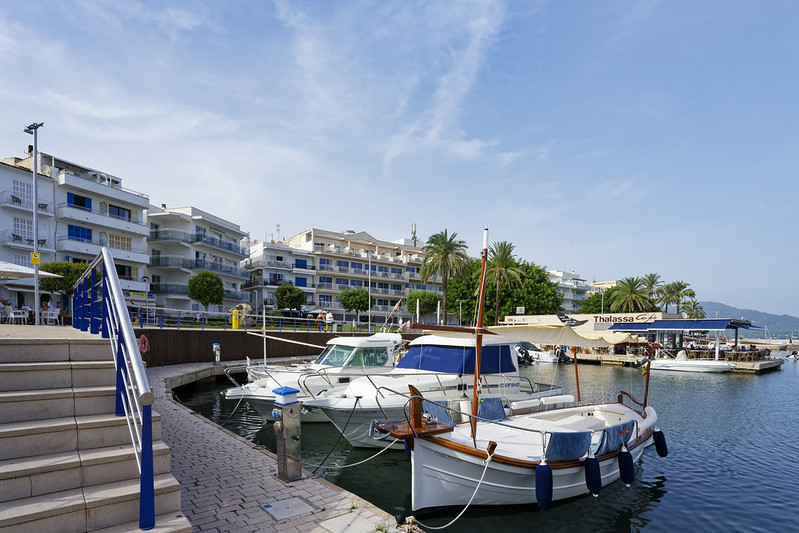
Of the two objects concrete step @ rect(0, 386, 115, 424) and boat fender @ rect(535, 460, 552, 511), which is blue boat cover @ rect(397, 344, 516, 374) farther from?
concrete step @ rect(0, 386, 115, 424)

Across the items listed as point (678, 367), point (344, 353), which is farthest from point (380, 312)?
point (344, 353)

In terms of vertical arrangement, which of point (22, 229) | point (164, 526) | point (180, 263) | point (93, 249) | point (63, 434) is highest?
point (22, 229)

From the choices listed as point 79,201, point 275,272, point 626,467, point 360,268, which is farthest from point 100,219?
point 626,467

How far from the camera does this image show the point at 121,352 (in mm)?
4961

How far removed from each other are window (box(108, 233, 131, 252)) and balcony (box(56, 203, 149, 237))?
3.15 feet

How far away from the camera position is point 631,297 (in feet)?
211

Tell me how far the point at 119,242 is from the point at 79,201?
15.6 ft

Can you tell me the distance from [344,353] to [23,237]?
31.9 metres

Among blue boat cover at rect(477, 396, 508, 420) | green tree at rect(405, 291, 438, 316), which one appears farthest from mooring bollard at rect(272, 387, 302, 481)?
green tree at rect(405, 291, 438, 316)

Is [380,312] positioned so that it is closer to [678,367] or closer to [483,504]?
[678,367]

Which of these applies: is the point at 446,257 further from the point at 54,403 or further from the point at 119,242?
the point at 54,403

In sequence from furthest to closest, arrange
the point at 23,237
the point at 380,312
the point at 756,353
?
1. the point at 380,312
2. the point at 756,353
3. the point at 23,237

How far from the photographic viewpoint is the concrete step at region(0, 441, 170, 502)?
13.6ft

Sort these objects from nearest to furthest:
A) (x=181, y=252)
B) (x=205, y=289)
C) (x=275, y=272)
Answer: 1. (x=205, y=289)
2. (x=181, y=252)
3. (x=275, y=272)
